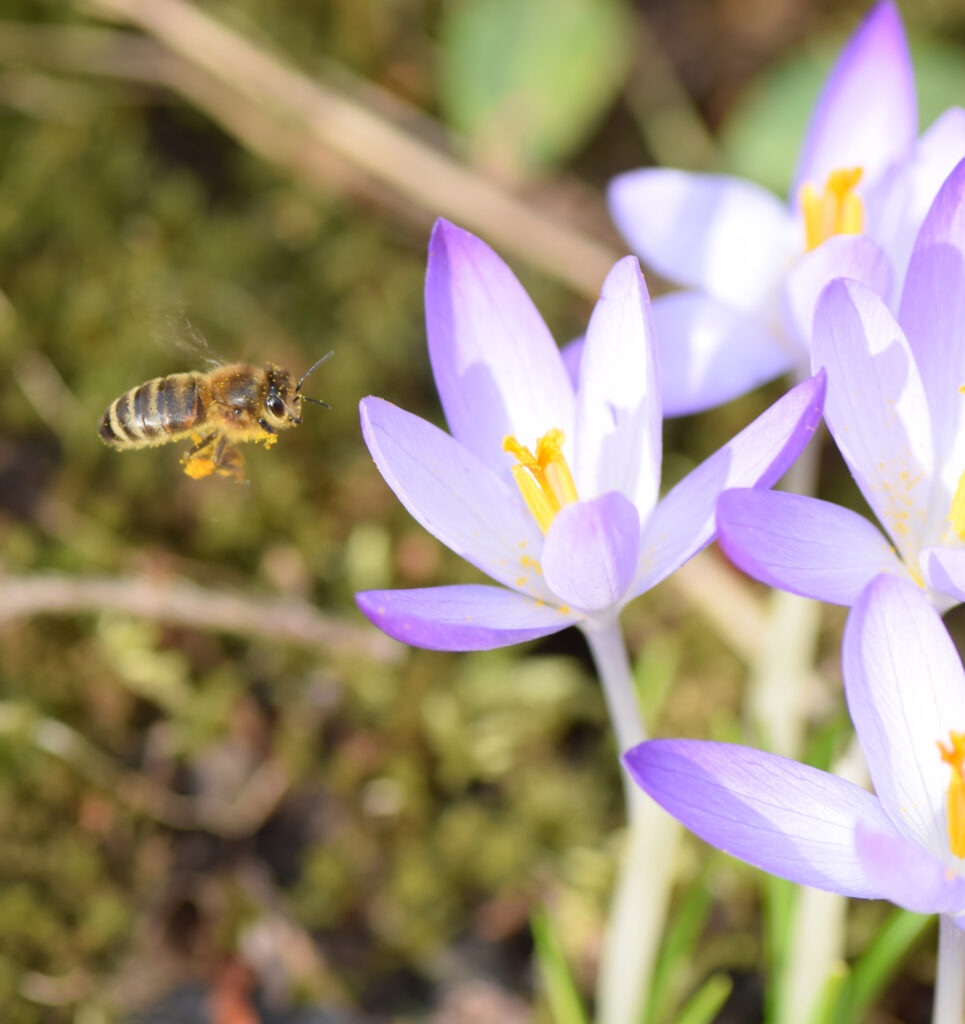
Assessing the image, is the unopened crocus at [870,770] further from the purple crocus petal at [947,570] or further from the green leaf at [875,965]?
the green leaf at [875,965]

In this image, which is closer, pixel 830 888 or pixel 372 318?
pixel 830 888

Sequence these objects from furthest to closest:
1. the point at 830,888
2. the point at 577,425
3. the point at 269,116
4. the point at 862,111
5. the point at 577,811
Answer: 1. the point at 269,116
2. the point at 577,811
3. the point at 862,111
4. the point at 577,425
5. the point at 830,888

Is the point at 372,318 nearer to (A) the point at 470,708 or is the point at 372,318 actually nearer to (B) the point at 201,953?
(A) the point at 470,708

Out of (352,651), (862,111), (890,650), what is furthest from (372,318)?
(890,650)

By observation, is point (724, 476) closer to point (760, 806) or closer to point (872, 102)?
point (760, 806)

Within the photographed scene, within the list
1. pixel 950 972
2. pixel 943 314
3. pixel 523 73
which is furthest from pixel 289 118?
pixel 950 972

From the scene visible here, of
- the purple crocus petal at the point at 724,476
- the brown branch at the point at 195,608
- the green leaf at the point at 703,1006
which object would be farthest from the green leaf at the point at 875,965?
the brown branch at the point at 195,608
